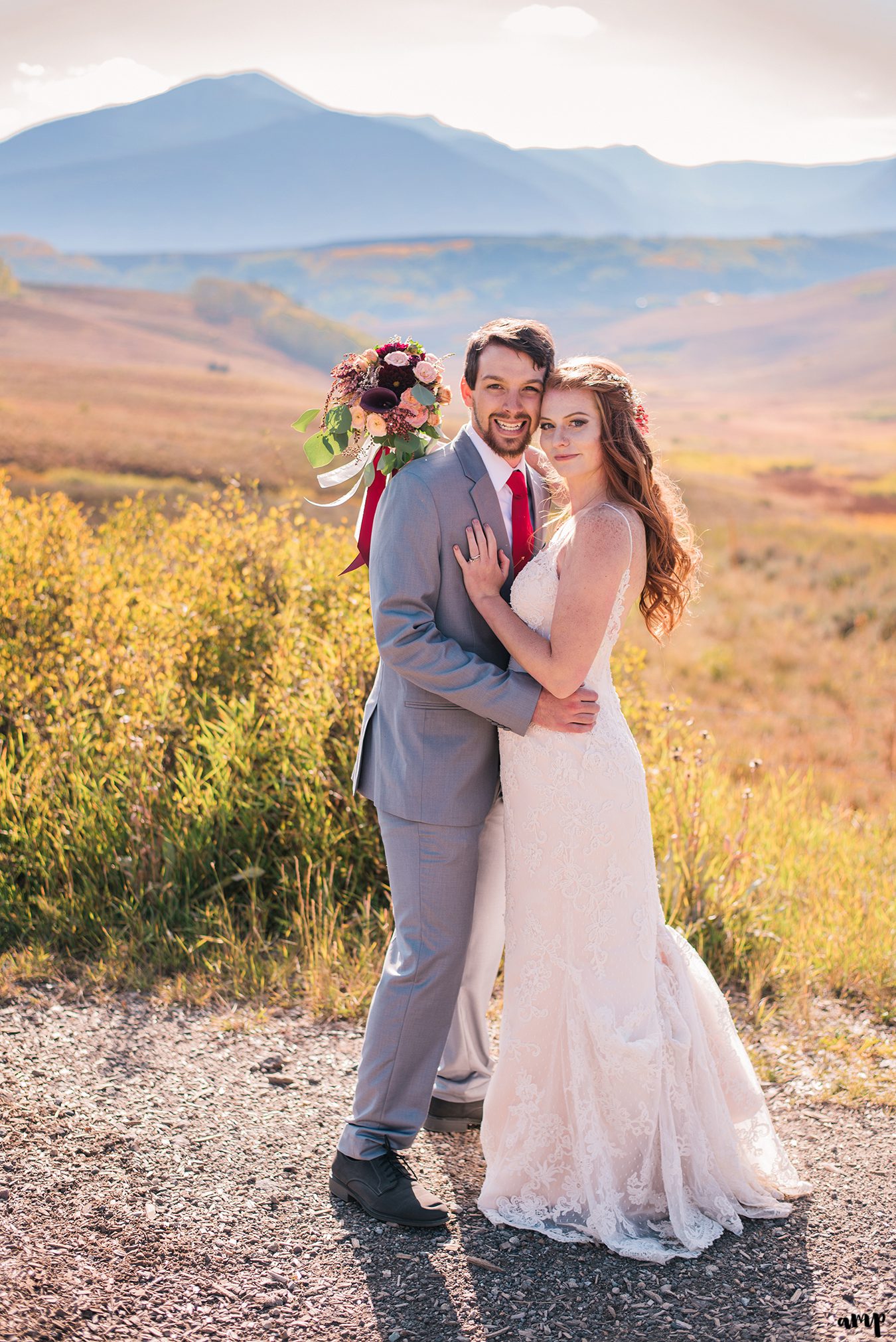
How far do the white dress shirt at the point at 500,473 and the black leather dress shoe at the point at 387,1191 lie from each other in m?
1.80

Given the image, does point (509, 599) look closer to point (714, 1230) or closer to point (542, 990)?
point (542, 990)

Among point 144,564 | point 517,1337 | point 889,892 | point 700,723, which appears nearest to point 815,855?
point 889,892

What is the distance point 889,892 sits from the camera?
531cm

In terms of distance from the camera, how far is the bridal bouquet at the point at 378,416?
3105 millimetres

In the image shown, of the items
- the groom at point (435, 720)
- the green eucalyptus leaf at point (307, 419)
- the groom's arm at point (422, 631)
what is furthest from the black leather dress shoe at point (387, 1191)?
the green eucalyptus leaf at point (307, 419)

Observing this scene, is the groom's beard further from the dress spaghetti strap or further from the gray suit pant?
the gray suit pant

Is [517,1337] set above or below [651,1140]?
below

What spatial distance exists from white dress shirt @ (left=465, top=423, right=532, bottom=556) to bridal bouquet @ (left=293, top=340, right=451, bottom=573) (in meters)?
0.16

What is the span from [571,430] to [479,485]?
0.30 m

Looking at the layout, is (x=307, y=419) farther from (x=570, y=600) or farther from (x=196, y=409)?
(x=196, y=409)

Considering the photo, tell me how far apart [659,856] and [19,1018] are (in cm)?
279

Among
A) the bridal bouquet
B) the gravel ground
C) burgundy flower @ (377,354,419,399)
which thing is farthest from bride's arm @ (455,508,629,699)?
the gravel ground

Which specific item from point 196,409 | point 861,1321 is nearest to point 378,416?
point 861,1321

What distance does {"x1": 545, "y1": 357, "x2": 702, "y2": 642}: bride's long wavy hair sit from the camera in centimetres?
291
